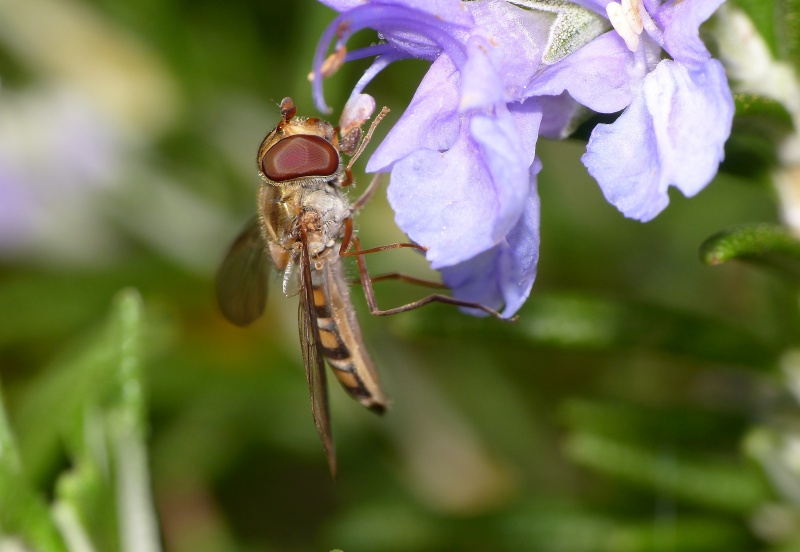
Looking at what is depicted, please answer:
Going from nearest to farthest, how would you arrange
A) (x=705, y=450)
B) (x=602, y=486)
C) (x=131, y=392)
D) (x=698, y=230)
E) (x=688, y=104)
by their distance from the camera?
(x=688, y=104) → (x=131, y=392) → (x=705, y=450) → (x=602, y=486) → (x=698, y=230)

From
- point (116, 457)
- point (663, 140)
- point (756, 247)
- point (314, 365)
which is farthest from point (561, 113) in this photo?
point (116, 457)

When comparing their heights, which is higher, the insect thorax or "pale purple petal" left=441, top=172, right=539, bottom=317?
the insect thorax

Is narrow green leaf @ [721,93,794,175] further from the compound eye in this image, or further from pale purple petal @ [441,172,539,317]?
the compound eye

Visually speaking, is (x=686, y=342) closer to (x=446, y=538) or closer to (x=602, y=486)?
(x=446, y=538)

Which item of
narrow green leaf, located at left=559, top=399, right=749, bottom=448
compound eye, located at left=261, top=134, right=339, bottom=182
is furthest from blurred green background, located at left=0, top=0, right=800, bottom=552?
compound eye, located at left=261, top=134, right=339, bottom=182

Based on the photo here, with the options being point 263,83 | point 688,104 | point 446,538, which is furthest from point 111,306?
point 688,104

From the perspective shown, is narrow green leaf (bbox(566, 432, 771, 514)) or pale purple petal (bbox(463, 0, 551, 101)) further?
narrow green leaf (bbox(566, 432, 771, 514))
